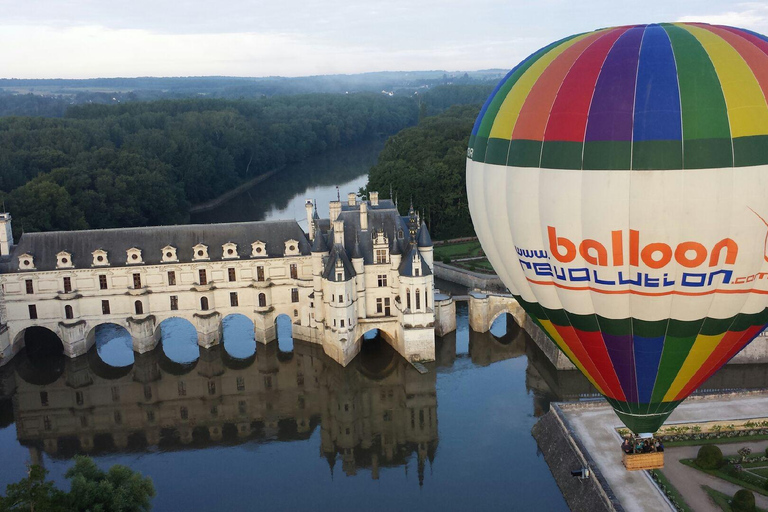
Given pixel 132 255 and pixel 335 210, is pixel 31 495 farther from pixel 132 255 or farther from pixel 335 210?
pixel 335 210

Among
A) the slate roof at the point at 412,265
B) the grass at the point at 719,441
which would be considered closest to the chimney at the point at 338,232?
the slate roof at the point at 412,265

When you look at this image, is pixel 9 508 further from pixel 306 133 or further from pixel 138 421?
pixel 306 133

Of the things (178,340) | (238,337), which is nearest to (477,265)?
(238,337)

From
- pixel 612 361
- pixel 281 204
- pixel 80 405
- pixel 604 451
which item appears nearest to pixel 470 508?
pixel 604 451

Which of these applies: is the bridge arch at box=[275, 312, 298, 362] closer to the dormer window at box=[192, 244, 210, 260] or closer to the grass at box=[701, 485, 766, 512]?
the dormer window at box=[192, 244, 210, 260]

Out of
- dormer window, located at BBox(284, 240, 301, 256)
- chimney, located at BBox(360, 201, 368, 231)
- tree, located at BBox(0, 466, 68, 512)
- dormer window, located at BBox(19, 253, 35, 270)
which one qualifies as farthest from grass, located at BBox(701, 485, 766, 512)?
dormer window, located at BBox(19, 253, 35, 270)

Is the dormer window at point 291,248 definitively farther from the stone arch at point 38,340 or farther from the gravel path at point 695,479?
the gravel path at point 695,479
